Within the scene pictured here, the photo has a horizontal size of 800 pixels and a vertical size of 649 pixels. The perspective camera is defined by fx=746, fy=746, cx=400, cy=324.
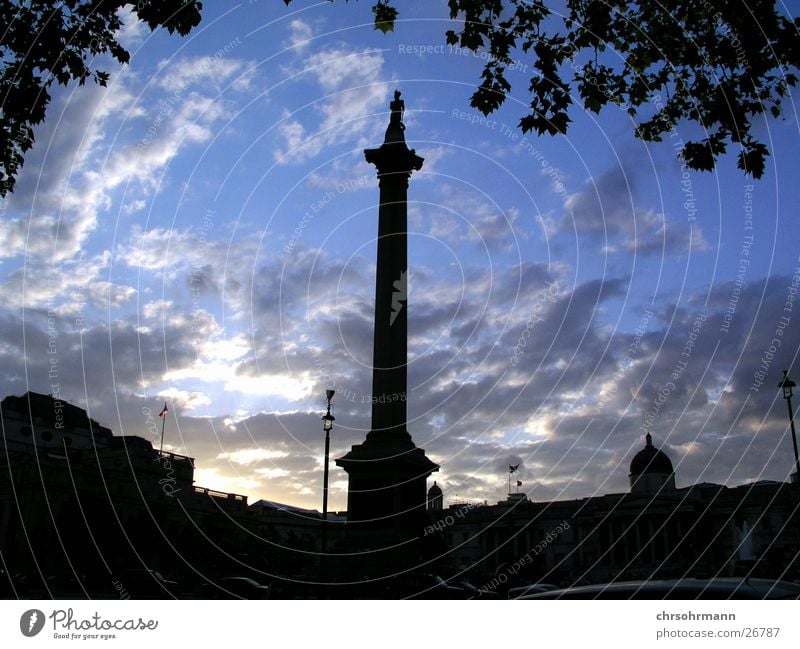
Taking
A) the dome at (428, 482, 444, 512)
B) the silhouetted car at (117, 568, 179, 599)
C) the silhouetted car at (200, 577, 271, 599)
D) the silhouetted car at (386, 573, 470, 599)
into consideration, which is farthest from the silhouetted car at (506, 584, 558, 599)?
the silhouetted car at (117, 568, 179, 599)

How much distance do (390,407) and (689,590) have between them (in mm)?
24548

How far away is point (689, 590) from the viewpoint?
8.49m

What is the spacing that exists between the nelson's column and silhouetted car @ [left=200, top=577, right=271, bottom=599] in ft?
15.4

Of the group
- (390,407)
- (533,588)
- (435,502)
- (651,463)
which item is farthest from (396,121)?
(651,463)

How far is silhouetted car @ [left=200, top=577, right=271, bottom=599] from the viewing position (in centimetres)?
2541

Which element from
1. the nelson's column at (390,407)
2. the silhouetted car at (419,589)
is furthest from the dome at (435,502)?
the silhouetted car at (419,589)

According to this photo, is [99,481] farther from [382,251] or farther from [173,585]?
[382,251]

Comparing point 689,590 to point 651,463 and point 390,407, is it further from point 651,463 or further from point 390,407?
point 651,463

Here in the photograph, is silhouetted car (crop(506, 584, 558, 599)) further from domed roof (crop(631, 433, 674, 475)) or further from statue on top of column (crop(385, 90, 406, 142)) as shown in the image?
domed roof (crop(631, 433, 674, 475))

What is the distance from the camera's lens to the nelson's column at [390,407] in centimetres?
2994

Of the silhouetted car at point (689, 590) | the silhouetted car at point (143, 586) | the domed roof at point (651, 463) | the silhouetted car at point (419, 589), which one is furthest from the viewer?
the domed roof at point (651, 463)

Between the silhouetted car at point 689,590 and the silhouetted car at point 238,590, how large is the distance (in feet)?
58.1

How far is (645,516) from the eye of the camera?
3873 inches

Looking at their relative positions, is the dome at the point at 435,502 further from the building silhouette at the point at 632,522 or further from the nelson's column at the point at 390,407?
the building silhouette at the point at 632,522
